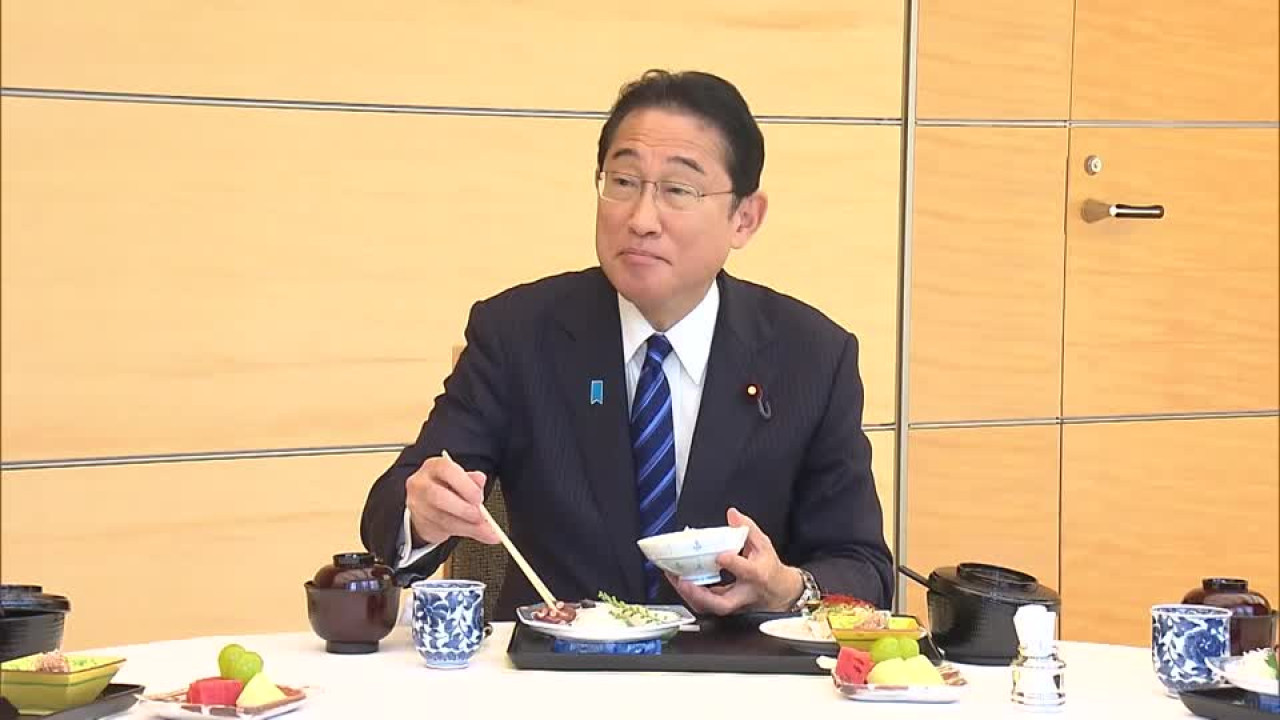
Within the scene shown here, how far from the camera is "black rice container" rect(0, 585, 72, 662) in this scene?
1.96 meters

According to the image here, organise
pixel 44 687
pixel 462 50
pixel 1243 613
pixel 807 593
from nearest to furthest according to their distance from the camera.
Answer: pixel 44 687 < pixel 1243 613 < pixel 807 593 < pixel 462 50

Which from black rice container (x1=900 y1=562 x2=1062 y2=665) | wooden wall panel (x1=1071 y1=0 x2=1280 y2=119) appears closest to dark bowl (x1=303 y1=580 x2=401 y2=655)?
black rice container (x1=900 y1=562 x2=1062 y2=665)

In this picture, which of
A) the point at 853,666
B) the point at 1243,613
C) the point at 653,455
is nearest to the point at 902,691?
the point at 853,666

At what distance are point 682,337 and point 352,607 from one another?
773 millimetres

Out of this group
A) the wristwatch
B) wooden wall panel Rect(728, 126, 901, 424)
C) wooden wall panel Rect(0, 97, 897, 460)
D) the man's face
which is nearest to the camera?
the wristwatch

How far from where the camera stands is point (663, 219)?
258 cm

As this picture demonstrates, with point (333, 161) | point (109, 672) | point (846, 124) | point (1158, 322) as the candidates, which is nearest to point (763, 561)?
point (109, 672)

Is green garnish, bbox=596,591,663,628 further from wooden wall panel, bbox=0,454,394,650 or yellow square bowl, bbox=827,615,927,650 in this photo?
wooden wall panel, bbox=0,454,394,650

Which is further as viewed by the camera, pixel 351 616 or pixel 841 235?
pixel 841 235

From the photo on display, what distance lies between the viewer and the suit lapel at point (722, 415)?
261 centimetres

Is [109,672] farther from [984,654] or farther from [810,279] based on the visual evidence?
[810,279]

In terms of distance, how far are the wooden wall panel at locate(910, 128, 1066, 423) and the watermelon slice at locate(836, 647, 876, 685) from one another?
2.42 meters

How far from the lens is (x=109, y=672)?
182 cm

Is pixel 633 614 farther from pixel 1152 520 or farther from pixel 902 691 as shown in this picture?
pixel 1152 520
